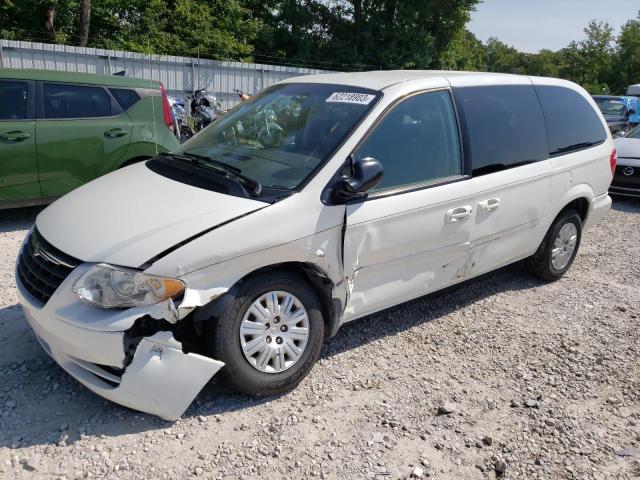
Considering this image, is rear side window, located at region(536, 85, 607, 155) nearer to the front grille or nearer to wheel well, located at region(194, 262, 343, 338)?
wheel well, located at region(194, 262, 343, 338)

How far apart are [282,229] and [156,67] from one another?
15045 mm

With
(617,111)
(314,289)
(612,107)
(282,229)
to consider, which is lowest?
(314,289)

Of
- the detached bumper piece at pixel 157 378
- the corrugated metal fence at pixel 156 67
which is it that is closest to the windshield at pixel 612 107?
the corrugated metal fence at pixel 156 67

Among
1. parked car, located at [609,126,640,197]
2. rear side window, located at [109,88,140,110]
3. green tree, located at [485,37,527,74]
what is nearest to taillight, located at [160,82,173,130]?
rear side window, located at [109,88,140,110]

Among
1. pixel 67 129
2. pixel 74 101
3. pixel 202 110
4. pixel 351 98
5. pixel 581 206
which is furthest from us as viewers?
pixel 202 110

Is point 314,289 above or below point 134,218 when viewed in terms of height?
below

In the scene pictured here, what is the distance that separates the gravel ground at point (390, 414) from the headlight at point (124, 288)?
0.70 metres

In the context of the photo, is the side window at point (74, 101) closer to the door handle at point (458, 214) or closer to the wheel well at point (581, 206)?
the door handle at point (458, 214)

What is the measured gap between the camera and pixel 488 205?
4012mm

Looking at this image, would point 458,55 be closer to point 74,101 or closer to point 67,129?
point 74,101

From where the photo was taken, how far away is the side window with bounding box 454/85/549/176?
3.97 meters

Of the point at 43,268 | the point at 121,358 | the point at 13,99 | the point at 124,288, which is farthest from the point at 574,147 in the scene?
the point at 13,99

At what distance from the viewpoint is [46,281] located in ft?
9.46

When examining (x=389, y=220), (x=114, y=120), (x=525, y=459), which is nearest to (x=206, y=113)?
(x=114, y=120)
